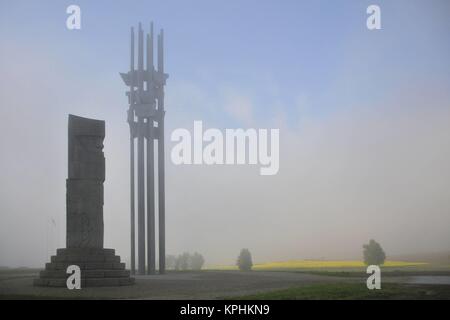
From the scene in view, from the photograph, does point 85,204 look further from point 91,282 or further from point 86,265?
point 91,282

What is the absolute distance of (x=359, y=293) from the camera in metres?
13.6

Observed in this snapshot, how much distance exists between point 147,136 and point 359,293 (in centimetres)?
1497

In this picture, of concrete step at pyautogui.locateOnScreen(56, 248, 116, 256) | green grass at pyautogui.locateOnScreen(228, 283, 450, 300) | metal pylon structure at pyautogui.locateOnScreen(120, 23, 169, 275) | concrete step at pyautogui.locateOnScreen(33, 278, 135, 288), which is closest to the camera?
green grass at pyautogui.locateOnScreen(228, 283, 450, 300)

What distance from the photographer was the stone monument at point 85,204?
755 inches

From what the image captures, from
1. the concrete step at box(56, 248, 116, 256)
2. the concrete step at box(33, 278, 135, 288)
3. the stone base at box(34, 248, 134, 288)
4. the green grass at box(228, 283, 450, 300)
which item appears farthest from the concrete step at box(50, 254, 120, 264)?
the green grass at box(228, 283, 450, 300)

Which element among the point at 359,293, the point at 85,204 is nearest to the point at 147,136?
the point at 85,204

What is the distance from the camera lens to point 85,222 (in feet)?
65.3

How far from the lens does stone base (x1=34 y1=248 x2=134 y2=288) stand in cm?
1845

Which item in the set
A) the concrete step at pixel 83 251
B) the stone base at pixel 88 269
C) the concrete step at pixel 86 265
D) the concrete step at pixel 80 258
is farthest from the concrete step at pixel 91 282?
the concrete step at pixel 83 251

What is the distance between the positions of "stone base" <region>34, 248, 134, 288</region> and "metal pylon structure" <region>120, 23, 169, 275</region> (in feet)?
20.8

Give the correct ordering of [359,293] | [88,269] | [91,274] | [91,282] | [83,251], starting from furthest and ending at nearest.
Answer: [83,251] → [88,269] → [91,274] → [91,282] → [359,293]

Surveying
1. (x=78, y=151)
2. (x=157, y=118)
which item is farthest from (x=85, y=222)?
(x=157, y=118)

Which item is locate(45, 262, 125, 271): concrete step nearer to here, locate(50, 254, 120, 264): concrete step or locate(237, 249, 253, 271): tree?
locate(50, 254, 120, 264): concrete step
